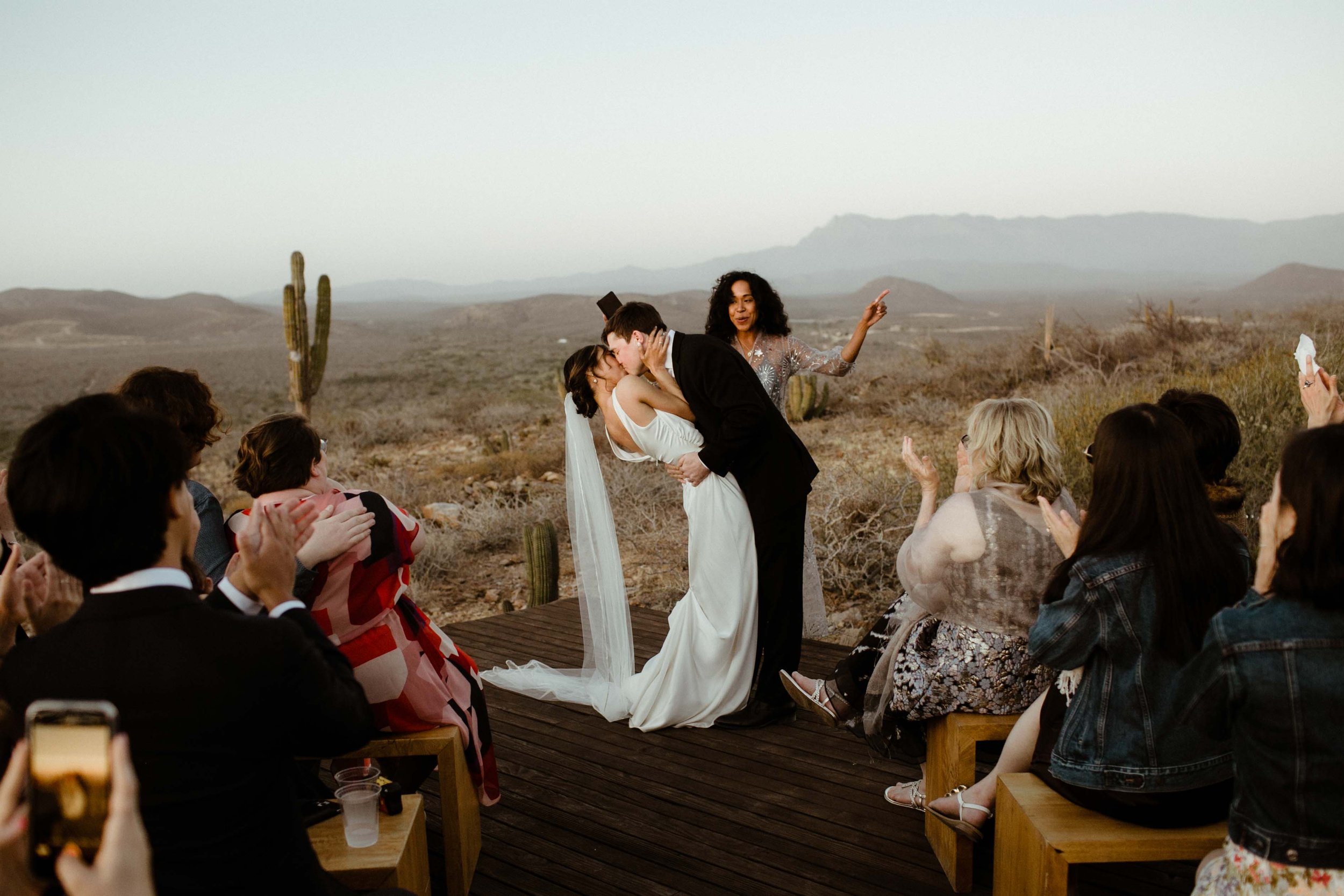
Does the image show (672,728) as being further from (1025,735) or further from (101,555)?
(101,555)

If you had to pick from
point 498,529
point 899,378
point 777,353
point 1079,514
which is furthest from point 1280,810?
point 899,378

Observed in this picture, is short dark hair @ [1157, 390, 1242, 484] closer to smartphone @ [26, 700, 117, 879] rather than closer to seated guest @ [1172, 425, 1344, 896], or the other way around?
seated guest @ [1172, 425, 1344, 896]

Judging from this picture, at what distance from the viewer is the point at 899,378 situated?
17.4 m

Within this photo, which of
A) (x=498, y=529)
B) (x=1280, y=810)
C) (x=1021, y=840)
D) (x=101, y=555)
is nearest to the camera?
(x=101, y=555)

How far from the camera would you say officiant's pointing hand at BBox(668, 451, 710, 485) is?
417cm

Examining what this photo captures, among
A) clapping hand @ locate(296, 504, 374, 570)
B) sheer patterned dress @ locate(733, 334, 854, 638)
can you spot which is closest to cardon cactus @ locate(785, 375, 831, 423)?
sheer patterned dress @ locate(733, 334, 854, 638)

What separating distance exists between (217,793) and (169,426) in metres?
0.59

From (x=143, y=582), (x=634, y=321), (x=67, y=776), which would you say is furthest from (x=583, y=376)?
(x=67, y=776)

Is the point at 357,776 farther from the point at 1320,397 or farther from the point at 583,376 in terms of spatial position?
the point at 1320,397

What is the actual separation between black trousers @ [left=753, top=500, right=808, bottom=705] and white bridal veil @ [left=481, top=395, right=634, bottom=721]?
0.61m

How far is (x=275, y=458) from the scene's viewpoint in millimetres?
2695

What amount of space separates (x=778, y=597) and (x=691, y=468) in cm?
69

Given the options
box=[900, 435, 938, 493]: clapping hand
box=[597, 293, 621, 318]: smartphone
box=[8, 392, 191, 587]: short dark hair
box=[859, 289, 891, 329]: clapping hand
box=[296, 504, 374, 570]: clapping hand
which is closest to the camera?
box=[8, 392, 191, 587]: short dark hair

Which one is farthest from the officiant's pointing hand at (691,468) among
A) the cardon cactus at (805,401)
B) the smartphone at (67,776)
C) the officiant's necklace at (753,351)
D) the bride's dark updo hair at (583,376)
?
the cardon cactus at (805,401)
